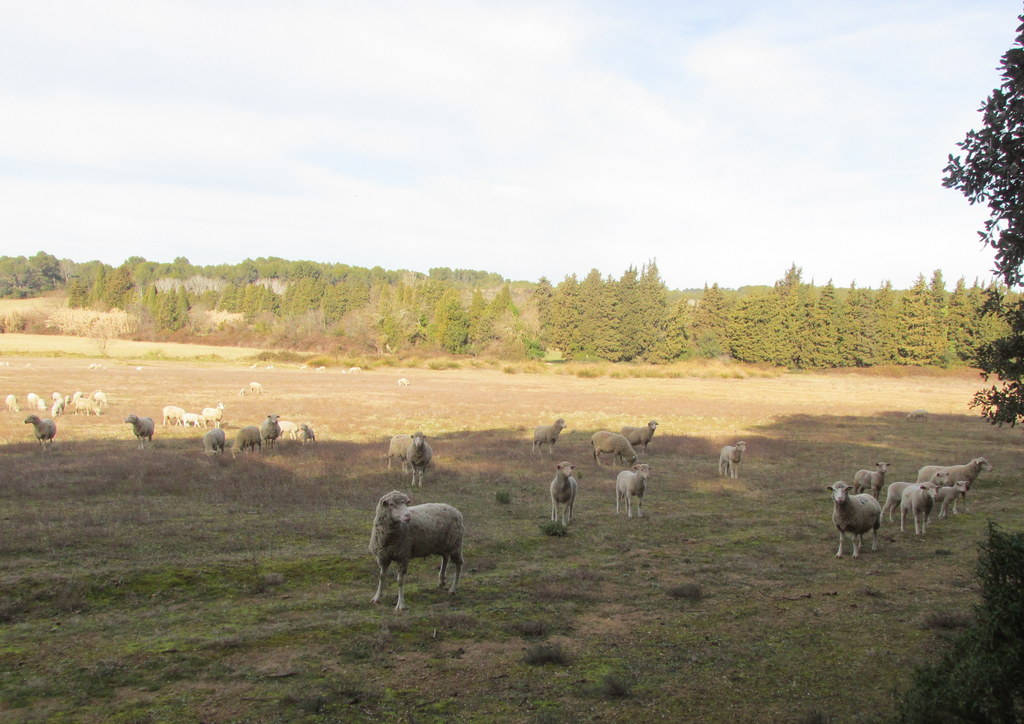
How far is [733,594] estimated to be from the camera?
31.8 feet

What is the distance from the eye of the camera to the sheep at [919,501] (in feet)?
44.9

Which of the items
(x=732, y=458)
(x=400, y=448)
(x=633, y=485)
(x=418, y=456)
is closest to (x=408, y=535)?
(x=633, y=485)

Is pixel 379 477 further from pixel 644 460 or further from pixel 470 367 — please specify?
pixel 470 367

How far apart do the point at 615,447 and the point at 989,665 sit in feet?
58.8

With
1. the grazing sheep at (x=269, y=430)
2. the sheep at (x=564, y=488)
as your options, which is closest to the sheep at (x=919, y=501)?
the sheep at (x=564, y=488)

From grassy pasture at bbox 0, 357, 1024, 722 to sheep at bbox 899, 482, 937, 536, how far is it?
1.15ft

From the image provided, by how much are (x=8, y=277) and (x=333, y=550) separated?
23691cm

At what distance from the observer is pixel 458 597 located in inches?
362

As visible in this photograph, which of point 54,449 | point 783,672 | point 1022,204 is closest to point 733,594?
point 783,672

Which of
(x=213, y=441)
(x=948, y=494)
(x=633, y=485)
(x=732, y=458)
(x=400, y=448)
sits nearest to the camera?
(x=633, y=485)

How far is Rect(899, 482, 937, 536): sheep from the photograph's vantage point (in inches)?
539

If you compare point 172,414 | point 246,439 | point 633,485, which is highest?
point 633,485

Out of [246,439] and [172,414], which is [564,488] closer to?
[246,439]

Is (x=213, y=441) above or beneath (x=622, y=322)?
beneath
